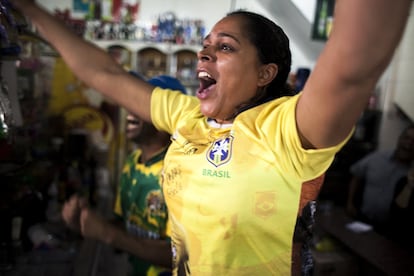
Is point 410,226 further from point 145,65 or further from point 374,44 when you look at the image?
point 145,65

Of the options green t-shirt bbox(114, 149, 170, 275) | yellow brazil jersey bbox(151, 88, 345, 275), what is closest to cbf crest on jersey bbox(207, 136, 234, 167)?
yellow brazil jersey bbox(151, 88, 345, 275)

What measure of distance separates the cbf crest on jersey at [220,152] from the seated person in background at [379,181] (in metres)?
1.58

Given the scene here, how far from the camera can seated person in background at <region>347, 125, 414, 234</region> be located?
1.95 metres

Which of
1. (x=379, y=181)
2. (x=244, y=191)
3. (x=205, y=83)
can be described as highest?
(x=205, y=83)

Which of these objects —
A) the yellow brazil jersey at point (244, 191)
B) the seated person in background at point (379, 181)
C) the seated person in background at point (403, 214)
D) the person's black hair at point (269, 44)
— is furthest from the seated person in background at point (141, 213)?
the seated person in background at point (379, 181)

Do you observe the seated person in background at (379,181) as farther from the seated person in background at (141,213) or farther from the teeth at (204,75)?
the teeth at (204,75)

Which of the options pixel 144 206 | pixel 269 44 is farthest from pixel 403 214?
pixel 269 44

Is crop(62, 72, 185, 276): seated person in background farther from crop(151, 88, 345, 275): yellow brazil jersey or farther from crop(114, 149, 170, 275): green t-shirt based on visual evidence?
crop(151, 88, 345, 275): yellow brazil jersey

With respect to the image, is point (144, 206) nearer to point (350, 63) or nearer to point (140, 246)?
point (140, 246)

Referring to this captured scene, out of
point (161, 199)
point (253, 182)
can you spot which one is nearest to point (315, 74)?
point (253, 182)

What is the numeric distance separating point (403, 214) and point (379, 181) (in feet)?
2.11

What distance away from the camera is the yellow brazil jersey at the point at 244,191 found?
1.68 ft

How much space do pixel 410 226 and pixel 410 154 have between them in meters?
0.59

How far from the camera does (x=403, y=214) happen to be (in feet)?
5.22
